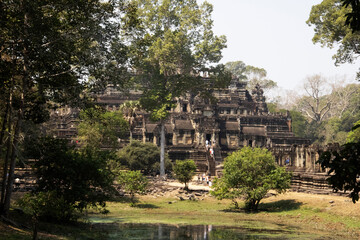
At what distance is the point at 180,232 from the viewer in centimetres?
2422

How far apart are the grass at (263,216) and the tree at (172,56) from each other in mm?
16589

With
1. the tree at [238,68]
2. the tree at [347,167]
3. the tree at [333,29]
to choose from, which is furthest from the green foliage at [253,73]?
the tree at [347,167]

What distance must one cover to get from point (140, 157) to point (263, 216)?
2377cm

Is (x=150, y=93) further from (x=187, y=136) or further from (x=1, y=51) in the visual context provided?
(x=1, y=51)

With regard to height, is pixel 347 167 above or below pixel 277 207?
above

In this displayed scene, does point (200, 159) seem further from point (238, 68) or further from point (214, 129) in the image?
point (238, 68)

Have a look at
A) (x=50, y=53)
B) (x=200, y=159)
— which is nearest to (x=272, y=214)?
(x=50, y=53)

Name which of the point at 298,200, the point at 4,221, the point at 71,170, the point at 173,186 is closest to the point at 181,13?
the point at 173,186

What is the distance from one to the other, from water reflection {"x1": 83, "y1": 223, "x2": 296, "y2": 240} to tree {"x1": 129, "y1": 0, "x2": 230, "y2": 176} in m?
26.3

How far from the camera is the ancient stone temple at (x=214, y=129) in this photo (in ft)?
219

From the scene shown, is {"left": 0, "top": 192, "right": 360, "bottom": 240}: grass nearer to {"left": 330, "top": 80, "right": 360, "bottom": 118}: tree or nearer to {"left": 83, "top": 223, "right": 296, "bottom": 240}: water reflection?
{"left": 83, "top": 223, "right": 296, "bottom": 240}: water reflection

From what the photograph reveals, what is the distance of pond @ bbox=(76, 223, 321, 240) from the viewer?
22.0m

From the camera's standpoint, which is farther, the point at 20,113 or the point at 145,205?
the point at 145,205

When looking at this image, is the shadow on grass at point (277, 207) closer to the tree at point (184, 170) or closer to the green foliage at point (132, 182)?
the green foliage at point (132, 182)
